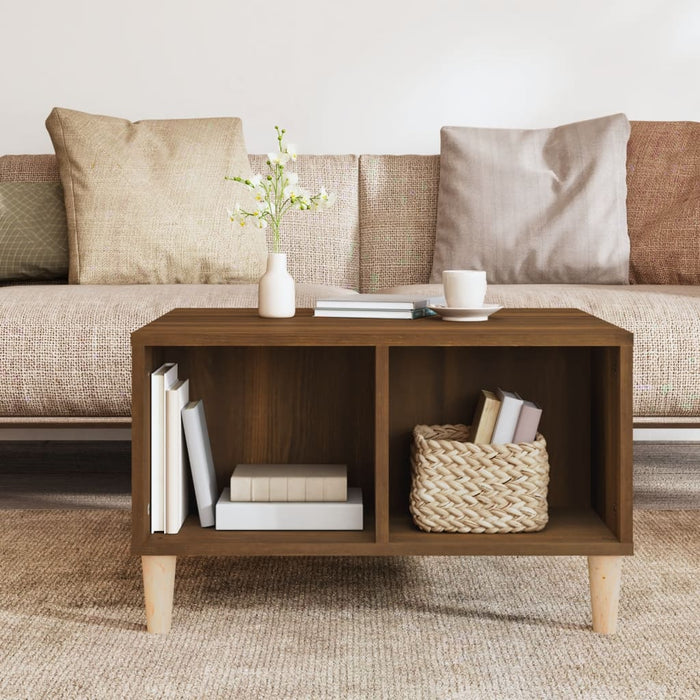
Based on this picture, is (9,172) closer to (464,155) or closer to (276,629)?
(464,155)

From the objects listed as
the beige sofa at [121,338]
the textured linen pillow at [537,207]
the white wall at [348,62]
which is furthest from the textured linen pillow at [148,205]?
the textured linen pillow at [537,207]

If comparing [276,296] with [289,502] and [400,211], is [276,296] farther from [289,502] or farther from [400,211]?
[400,211]

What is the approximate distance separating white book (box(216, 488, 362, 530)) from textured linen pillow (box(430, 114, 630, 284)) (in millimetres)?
1252

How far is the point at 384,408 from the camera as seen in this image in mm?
1273

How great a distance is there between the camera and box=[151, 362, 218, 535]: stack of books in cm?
129

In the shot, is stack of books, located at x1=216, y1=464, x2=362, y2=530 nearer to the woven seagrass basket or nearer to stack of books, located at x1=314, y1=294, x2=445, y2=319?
the woven seagrass basket

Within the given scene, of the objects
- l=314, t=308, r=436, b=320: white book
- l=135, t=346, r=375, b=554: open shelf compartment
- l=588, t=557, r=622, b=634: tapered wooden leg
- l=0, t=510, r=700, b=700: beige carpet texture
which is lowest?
l=0, t=510, r=700, b=700: beige carpet texture

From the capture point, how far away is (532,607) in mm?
1376

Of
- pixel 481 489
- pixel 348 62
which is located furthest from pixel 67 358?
pixel 348 62

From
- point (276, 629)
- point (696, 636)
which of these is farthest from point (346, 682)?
point (696, 636)

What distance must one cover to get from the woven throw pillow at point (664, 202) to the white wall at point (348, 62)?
388mm

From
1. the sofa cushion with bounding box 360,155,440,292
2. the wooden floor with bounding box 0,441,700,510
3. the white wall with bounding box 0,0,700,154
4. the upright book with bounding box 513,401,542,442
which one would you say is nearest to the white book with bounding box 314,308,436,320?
the upright book with bounding box 513,401,542,442

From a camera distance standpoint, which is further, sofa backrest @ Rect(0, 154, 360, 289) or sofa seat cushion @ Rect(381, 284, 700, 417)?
sofa backrest @ Rect(0, 154, 360, 289)

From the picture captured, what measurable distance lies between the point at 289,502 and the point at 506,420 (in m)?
0.35
